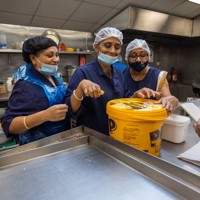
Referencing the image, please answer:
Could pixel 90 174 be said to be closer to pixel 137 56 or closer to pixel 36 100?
pixel 36 100

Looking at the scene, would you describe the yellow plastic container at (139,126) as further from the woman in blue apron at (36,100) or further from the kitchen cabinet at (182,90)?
the kitchen cabinet at (182,90)

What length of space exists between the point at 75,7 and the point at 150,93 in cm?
234

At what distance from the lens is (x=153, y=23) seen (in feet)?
11.4

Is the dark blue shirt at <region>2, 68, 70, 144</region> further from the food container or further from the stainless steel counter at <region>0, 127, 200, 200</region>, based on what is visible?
the food container

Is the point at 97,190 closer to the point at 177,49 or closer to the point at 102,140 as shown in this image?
the point at 102,140

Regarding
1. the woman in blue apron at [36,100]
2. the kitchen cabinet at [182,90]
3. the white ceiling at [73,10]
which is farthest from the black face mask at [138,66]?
the kitchen cabinet at [182,90]

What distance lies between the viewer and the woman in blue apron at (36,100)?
0.97 metres

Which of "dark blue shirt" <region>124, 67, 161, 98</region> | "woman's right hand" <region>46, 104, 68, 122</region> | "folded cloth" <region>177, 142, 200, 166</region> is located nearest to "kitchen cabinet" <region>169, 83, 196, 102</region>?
"dark blue shirt" <region>124, 67, 161, 98</region>

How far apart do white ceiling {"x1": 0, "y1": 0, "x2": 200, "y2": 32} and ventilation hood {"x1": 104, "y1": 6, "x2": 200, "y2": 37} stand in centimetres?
9

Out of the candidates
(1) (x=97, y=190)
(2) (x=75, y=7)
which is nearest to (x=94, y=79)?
(1) (x=97, y=190)

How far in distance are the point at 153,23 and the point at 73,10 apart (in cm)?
146

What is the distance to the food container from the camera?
966 millimetres

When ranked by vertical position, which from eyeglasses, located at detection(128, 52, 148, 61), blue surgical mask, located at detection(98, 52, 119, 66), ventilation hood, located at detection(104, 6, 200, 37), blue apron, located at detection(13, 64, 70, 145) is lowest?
blue apron, located at detection(13, 64, 70, 145)

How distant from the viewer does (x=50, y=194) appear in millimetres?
581
